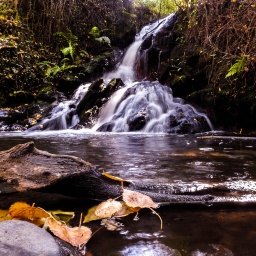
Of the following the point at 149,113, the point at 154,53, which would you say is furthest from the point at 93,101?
the point at 154,53

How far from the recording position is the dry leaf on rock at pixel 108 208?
1.44 meters

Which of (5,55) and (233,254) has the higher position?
(5,55)

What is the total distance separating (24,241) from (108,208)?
56cm

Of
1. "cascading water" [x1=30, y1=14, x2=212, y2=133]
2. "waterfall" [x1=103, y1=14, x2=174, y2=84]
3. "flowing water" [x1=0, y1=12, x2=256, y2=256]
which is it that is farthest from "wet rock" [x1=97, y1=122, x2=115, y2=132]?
"waterfall" [x1=103, y1=14, x2=174, y2=84]

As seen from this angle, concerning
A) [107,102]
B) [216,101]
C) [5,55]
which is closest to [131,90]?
[107,102]

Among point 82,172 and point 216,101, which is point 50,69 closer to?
point 216,101

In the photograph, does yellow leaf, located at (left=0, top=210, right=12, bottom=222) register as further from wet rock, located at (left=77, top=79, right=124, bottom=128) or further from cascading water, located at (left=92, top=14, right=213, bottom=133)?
wet rock, located at (left=77, top=79, right=124, bottom=128)

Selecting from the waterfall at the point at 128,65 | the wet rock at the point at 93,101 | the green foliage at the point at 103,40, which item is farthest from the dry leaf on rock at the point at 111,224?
the green foliage at the point at 103,40

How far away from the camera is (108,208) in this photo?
58.3 inches

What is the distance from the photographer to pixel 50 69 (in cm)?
1103

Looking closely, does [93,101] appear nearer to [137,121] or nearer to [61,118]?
[61,118]

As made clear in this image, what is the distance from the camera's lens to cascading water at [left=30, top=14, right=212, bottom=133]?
24.1 feet

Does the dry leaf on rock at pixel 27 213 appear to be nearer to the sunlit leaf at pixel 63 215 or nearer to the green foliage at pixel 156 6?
the sunlit leaf at pixel 63 215

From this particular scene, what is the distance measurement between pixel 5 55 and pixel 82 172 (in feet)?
33.2
